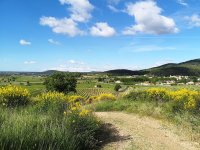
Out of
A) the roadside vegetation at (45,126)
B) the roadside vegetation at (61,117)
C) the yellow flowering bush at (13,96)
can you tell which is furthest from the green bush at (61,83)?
the roadside vegetation at (45,126)

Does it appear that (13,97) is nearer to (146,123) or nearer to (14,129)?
(146,123)

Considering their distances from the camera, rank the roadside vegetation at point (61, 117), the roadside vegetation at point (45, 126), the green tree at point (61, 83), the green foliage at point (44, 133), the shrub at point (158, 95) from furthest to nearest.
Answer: the green tree at point (61, 83), the shrub at point (158, 95), the roadside vegetation at point (61, 117), the roadside vegetation at point (45, 126), the green foliage at point (44, 133)

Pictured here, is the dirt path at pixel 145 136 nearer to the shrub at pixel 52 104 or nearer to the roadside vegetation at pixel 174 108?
the roadside vegetation at pixel 174 108

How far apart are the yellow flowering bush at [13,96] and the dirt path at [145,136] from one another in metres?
3.21

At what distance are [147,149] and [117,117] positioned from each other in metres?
4.92

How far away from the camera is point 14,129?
5785mm

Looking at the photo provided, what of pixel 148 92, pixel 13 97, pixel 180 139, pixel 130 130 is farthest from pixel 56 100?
pixel 148 92

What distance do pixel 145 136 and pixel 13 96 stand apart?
16.2 ft

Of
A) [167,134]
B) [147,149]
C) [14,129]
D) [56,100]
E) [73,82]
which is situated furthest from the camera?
[73,82]

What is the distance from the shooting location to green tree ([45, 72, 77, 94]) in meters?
65.5

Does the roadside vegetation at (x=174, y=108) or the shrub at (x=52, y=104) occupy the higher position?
the shrub at (x=52, y=104)

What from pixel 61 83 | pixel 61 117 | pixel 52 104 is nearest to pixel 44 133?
pixel 61 117

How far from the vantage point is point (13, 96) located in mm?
11773

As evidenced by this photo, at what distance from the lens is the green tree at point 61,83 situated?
65500 millimetres
